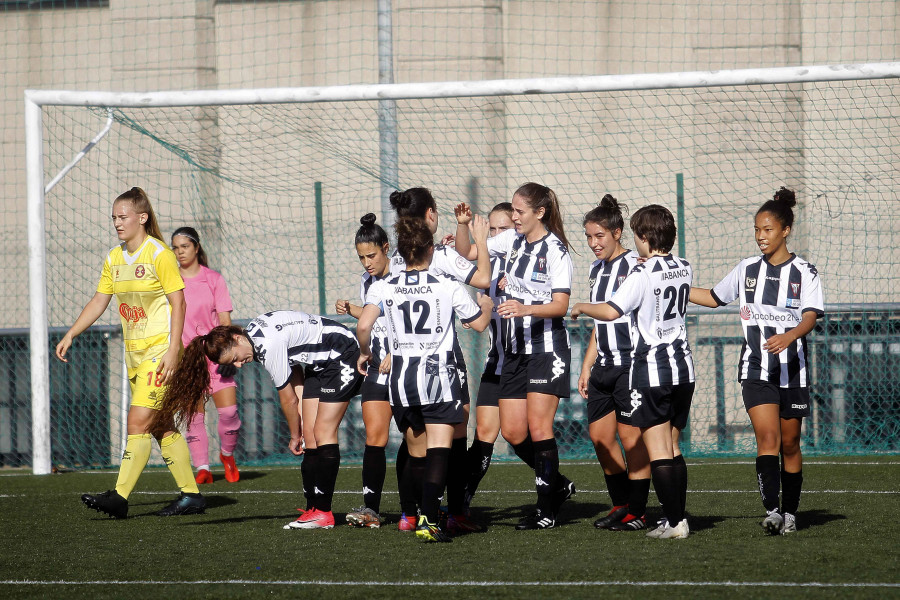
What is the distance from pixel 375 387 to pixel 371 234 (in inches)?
32.9

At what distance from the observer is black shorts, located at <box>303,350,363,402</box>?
546 cm

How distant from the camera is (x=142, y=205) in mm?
6070

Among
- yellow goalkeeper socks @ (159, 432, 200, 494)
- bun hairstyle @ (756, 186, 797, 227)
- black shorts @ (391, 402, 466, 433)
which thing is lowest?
yellow goalkeeper socks @ (159, 432, 200, 494)

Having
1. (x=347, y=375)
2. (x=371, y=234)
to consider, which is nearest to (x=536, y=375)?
(x=347, y=375)

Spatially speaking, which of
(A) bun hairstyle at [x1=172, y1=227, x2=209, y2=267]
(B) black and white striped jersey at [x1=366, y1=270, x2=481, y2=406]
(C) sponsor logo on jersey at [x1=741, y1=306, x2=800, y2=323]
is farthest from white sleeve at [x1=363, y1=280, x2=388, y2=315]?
(A) bun hairstyle at [x1=172, y1=227, x2=209, y2=267]

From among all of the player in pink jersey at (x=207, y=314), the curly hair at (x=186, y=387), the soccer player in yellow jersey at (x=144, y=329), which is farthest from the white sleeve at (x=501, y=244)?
the player in pink jersey at (x=207, y=314)

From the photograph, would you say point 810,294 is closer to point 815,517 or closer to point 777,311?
point 777,311

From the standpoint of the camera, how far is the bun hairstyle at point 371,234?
17.9ft

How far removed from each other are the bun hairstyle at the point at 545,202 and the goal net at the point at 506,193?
3765 mm

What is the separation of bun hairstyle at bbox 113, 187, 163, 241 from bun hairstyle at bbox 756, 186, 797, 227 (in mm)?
3523

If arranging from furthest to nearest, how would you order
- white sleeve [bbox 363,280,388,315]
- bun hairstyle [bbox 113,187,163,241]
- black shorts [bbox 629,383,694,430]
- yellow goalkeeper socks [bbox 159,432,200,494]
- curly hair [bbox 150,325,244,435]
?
yellow goalkeeper socks [bbox 159,432,200,494] → bun hairstyle [bbox 113,187,163,241] → curly hair [bbox 150,325,244,435] → white sleeve [bbox 363,280,388,315] → black shorts [bbox 629,383,694,430]

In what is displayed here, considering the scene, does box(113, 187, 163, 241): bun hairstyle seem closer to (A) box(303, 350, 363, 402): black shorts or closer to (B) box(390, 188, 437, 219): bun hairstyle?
(A) box(303, 350, 363, 402): black shorts

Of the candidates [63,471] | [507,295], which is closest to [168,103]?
[63,471]

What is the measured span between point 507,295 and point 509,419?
675 mm
